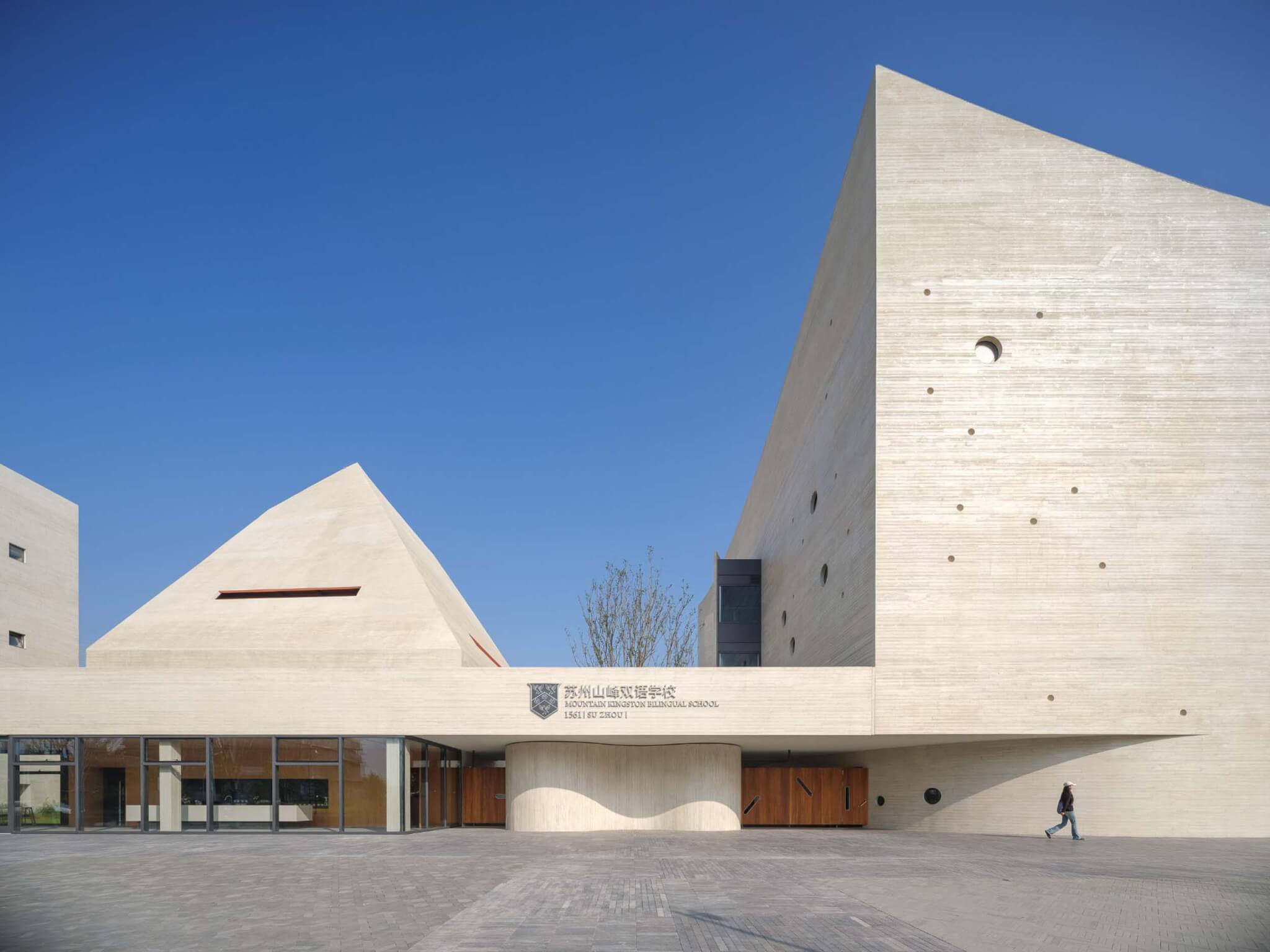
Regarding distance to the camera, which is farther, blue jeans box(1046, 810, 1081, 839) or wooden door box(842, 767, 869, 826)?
wooden door box(842, 767, 869, 826)

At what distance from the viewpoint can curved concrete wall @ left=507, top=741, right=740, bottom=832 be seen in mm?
23359

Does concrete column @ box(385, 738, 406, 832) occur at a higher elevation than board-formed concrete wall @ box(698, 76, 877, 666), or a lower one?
lower

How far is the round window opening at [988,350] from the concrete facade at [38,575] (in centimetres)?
3252

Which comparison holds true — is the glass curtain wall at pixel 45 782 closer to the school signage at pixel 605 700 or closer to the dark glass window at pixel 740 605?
the school signage at pixel 605 700

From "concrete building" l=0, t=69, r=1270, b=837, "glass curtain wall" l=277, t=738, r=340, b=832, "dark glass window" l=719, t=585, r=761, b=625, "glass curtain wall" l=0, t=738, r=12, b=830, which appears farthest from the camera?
"dark glass window" l=719, t=585, r=761, b=625

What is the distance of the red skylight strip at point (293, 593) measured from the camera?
83.7 ft

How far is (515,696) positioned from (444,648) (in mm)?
2296

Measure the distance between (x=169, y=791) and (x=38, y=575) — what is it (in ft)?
65.3

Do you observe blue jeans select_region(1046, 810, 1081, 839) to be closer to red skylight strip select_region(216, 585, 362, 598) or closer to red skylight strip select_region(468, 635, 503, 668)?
red skylight strip select_region(468, 635, 503, 668)

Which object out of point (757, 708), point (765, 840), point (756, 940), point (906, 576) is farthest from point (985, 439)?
point (756, 940)

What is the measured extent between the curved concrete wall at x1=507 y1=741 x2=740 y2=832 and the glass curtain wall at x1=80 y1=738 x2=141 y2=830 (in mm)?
8049

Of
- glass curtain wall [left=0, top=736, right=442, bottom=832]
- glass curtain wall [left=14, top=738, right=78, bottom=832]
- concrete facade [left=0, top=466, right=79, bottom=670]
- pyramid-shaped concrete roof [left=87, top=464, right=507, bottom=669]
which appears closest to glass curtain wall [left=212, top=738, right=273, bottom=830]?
glass curtain wall [left=0, top=736, right=442, bottom=832]

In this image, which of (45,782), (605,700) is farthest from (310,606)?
(605,700)

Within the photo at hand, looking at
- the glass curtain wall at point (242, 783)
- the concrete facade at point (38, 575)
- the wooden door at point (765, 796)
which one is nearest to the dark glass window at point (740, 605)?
the wooden door at point (765, 796)
